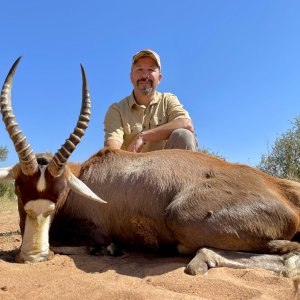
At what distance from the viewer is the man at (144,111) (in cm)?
803

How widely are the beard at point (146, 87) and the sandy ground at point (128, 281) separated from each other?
395 cm

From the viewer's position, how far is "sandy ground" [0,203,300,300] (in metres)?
3.65

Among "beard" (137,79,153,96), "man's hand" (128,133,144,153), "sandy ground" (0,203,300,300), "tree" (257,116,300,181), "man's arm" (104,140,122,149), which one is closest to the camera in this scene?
"sandy ground" (0,203,300,300)

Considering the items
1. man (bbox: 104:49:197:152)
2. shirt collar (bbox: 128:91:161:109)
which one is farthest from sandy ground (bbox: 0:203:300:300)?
shirt collar (bbox: 128:91:161:109)

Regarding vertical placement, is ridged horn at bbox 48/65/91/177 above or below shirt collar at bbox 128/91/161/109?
below

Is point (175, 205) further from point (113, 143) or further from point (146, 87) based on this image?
point (146, 87)

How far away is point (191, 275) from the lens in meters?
4.34

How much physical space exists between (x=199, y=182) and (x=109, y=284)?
1.88 m

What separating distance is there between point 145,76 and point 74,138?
331 cm

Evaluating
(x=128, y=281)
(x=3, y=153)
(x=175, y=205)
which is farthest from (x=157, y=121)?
(x=3, y=153)

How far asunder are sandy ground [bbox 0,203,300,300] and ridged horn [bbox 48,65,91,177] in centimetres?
104

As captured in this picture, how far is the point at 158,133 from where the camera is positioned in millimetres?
7648

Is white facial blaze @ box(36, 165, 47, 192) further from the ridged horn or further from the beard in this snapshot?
the beard

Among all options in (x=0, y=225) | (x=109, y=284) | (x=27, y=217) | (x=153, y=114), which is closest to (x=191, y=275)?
(x=109, y=284)
